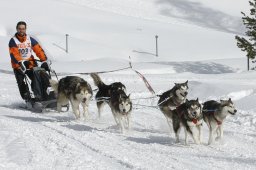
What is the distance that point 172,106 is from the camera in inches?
358

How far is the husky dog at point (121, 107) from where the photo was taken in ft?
28.1

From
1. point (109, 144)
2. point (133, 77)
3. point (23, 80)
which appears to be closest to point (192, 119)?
point (109, 144)

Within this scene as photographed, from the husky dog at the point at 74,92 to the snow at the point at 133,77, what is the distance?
25 cm

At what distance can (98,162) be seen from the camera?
634 centimetres

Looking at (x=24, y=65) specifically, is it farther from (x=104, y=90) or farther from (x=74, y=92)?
(x=104, y=90)

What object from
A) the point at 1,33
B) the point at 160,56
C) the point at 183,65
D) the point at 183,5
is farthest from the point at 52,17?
the point at 183,5

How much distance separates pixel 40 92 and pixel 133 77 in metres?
6.78

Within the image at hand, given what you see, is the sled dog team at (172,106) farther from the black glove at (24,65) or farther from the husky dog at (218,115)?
the black glove at (24,65)

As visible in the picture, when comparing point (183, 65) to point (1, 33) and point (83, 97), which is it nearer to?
point (1, 33)

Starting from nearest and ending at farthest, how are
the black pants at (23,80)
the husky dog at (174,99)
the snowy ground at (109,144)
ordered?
the snowy ground at (109,144) → the husky dog at (174,99) → the black pants at (23,80)

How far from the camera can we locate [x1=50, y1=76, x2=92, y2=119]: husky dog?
9523 millimetres

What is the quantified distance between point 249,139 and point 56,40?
64.5ft

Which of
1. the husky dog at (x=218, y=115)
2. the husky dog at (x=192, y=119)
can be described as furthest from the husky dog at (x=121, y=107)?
the husky dog at (x=218, y=115)

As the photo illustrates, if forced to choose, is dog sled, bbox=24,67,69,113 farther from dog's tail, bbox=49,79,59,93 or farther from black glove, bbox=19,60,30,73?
black glove, bbox=19,60,30,73
